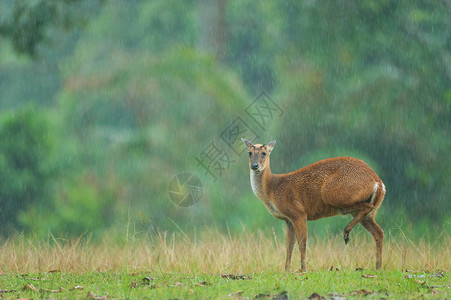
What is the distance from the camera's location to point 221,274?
27.6 ft

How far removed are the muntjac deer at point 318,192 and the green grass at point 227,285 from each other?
2.25ft

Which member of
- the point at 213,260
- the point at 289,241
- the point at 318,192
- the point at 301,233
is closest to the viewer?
the point at 301,233

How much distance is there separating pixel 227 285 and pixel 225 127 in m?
8.70

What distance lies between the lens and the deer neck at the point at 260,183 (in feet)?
29.0

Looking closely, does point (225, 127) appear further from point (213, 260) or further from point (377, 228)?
point (377, 228)

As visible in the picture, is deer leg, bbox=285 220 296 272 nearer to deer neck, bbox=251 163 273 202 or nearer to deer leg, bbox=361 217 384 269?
deer neck, bbox=251 163 273 202

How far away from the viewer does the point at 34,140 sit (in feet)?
48.1

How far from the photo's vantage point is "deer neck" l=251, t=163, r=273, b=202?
8852mm

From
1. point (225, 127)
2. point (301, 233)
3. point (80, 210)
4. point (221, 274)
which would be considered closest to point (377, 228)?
point (301, 233)

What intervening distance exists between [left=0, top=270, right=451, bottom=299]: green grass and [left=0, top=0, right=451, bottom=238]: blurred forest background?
16.8 feet

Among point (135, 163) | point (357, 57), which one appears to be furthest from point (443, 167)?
point (135, 163)

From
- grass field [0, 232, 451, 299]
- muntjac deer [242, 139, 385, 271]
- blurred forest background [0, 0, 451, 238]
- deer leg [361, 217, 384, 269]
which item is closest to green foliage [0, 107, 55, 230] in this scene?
blurred forest background [0, 0, 451, 238]

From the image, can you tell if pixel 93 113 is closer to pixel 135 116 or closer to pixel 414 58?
pixel 135 116

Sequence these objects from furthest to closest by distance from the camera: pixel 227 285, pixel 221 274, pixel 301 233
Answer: pixel 301 233, pixel 221 274, pixel 227 285
